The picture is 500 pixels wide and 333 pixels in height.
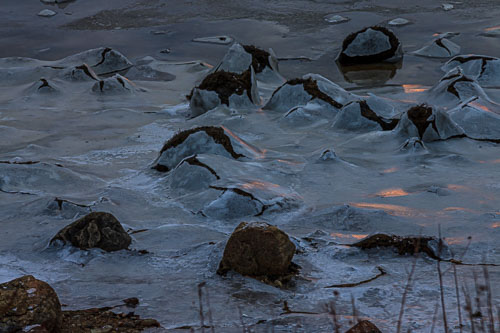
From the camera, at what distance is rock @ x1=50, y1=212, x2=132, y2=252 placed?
405 cm

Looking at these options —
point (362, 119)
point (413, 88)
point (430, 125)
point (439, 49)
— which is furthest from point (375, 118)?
point (439, 49)

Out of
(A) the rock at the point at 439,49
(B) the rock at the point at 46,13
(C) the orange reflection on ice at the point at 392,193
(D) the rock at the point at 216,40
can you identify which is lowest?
(C) the orange reflection on ice at the point at 392,193

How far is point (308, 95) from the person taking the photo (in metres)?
7.24

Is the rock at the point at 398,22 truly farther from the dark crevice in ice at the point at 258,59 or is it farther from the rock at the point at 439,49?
the dark crevice in ice at the point at 258,59

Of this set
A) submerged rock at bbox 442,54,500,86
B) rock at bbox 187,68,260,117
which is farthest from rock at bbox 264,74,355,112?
submerged rock at bbox 442,54,500,86

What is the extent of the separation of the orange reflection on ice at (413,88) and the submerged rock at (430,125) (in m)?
1.75

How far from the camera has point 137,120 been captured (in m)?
7.42

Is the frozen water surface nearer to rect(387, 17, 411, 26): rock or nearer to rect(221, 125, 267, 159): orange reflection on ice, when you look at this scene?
rect(221, 125, 267, 159): orange reflection on ice

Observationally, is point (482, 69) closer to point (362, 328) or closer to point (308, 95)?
point (308, 95)

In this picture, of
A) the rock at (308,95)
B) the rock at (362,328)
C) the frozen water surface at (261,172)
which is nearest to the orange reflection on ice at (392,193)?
the frozen water surface at (261,172)

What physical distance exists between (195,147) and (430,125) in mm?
2054

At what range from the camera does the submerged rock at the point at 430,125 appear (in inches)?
236

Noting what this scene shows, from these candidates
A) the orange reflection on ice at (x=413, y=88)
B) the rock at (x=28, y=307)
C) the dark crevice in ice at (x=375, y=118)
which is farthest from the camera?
the orange reflection on ice at (x=413, y=88)

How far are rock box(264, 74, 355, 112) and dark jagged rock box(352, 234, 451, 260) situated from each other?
3.28 meters
